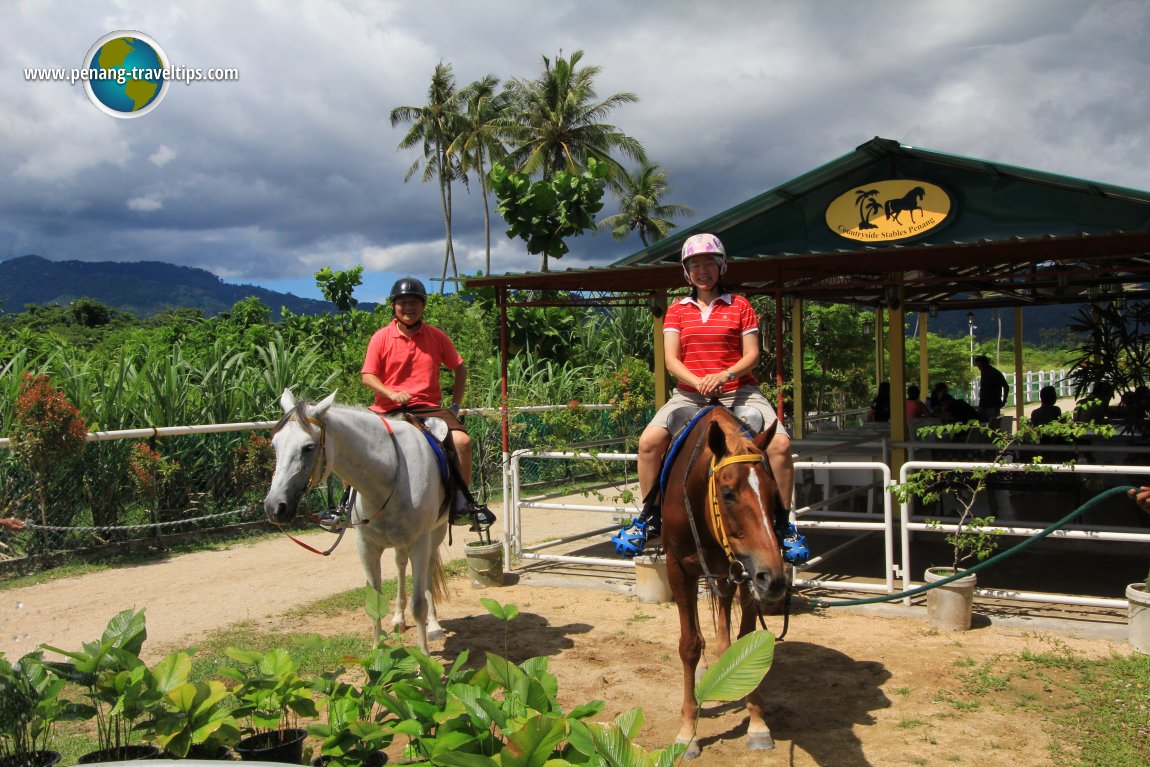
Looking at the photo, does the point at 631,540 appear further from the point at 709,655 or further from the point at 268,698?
the point at 268,698

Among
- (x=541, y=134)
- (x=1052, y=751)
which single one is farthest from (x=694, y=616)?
(x=541, y=134)

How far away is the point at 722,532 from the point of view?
12.0 ft

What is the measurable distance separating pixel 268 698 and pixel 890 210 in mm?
7278

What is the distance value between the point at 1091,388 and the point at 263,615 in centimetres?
1106

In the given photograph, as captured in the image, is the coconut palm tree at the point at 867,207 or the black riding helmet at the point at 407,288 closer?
the black riding helmet at the point at 407,288

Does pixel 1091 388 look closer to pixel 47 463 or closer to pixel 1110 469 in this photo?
pixel 1110 469

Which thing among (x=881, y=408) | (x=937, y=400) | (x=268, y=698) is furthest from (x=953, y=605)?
(x=881, y=408)

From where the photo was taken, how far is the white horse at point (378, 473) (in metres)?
4.66

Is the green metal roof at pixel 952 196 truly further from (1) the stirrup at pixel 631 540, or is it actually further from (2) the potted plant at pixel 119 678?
(2) the potted plant at pixel 119 678

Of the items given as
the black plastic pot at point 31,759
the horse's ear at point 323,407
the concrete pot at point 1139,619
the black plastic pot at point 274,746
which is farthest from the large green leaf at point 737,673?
the concrete pot at point 1139,619

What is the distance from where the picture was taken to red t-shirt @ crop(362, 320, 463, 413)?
610cm

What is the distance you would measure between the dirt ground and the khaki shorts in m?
1.60

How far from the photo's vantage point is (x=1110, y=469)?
19.1 feet

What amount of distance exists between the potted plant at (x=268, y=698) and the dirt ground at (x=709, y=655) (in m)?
1.96
